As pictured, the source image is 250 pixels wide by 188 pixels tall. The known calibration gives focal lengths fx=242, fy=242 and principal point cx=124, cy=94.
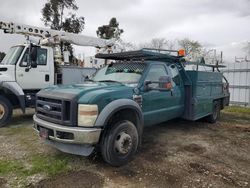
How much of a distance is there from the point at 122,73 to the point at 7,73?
3.73m

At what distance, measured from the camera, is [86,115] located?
360cm

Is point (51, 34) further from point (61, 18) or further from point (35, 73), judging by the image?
point (61, 18)

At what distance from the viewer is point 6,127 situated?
21.8 feet

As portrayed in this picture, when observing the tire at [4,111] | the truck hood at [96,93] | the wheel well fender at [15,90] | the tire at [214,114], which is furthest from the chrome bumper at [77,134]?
the tire at [214,114]

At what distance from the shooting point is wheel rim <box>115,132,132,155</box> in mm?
3962

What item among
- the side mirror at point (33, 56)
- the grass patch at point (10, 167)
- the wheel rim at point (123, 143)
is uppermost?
the side mirror at point (33, 56)

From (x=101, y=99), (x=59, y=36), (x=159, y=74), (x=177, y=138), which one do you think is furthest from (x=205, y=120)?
(x=59, y=36)

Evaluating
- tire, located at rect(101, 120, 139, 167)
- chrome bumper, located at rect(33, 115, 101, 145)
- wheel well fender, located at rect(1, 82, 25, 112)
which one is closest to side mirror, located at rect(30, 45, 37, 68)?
wheel well fender, located at rect(1, 82, 25, 112)

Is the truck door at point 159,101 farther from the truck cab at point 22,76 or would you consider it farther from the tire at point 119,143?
the truck cab at point 22,76

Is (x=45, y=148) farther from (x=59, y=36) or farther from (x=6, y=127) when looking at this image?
(x=59, y=36)

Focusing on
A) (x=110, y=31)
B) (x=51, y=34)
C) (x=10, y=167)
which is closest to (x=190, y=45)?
(x=110, y=31)

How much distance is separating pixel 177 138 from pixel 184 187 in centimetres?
251

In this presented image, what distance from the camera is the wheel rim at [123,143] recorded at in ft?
13.0

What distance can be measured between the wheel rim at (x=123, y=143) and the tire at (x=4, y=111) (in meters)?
4.13
